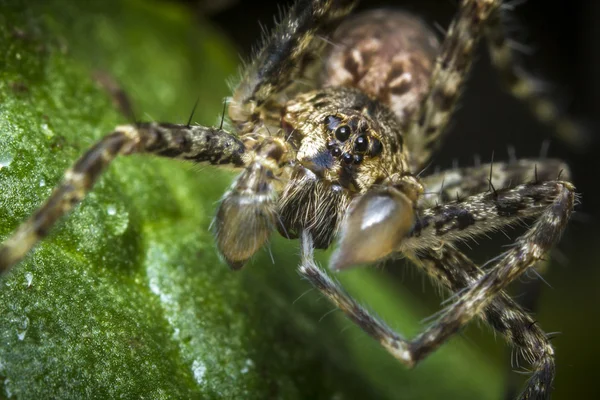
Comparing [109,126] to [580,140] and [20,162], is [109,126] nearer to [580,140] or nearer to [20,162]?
[20,162]

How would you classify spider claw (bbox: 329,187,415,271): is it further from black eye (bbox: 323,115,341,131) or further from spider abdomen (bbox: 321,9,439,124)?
spider abdomen (bbox: 321,9,439,124)

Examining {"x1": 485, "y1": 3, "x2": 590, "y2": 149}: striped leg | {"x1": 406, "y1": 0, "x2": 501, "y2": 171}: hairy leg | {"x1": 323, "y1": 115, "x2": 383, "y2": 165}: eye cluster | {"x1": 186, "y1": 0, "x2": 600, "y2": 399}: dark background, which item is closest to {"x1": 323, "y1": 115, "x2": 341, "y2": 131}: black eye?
{"x1": 323, "y1": 115, "x2": 383, "y2": 165}: eye cluster

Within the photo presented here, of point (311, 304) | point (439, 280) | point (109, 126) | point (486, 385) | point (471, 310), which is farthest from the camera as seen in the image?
point (486, 385)

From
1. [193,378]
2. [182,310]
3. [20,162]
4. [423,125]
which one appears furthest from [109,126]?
[423,125]

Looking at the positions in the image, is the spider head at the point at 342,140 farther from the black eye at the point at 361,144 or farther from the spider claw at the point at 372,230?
the spider claw at the point at 372,230

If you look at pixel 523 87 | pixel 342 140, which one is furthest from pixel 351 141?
pixel 523 87
